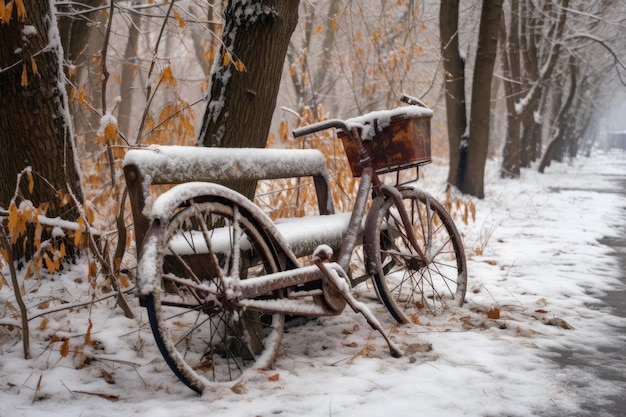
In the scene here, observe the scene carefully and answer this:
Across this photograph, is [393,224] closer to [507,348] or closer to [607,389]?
[507,348]

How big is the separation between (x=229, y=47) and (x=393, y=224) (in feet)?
5.35

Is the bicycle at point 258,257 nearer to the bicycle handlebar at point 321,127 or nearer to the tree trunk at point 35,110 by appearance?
the bicycle handlebar at point 321,127

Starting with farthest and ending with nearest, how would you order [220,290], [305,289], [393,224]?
[393,224] → [305,289] → [220,290]

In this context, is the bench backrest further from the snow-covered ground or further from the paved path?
the paved path

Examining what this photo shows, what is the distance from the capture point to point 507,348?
329 centimetres

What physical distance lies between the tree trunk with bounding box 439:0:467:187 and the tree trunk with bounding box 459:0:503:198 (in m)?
0.21

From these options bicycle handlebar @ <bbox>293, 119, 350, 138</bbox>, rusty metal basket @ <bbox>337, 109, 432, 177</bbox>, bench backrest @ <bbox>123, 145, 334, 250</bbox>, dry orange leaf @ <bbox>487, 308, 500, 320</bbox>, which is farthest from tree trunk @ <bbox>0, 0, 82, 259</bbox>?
dry orange leaf @ <bbox>487, 308, 500, 320</bbox>

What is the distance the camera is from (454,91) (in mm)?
10539

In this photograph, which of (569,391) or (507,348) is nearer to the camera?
(569,391)

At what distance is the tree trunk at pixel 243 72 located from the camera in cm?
371

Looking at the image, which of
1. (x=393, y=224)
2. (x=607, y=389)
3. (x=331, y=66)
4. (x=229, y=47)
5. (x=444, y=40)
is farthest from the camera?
(x=331, y=66)

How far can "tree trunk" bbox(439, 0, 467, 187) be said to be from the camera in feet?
33.1

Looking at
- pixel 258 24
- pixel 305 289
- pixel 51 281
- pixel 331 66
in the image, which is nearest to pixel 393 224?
pixel 305 289

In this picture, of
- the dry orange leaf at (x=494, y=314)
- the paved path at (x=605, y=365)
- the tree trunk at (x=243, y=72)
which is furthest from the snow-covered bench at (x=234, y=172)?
the paved path at (x=605, y=365)
